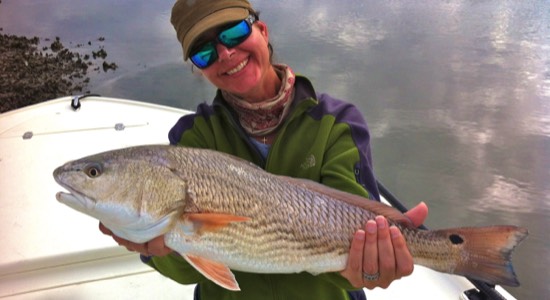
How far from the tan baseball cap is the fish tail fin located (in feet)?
4.07

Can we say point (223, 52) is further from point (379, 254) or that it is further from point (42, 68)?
point (42, 68)

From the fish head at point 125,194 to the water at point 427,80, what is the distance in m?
1.72

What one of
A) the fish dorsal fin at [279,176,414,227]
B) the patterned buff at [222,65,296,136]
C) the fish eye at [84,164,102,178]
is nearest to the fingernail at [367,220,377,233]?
the fish dorsal fin at [279,176,414,227]

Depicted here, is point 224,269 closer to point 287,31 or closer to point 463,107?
point 463,107

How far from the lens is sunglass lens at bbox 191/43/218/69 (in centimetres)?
175

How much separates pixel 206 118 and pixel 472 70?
9667 millimetres

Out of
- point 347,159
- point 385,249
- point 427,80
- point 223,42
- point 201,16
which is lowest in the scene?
point 385,249

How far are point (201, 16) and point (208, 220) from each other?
800mm

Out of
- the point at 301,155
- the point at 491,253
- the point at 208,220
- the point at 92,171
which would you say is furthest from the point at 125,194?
the point at 491,253

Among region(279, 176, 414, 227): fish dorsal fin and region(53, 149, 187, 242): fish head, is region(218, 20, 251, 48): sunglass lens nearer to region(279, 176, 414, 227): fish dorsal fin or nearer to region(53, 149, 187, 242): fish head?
region(53, 149, 187, 242): fish head

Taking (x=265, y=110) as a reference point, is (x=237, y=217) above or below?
below

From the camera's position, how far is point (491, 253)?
5.17 feet

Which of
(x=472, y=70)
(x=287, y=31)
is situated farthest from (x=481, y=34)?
(x=287, y=31)

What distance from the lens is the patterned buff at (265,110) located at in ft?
6.33
